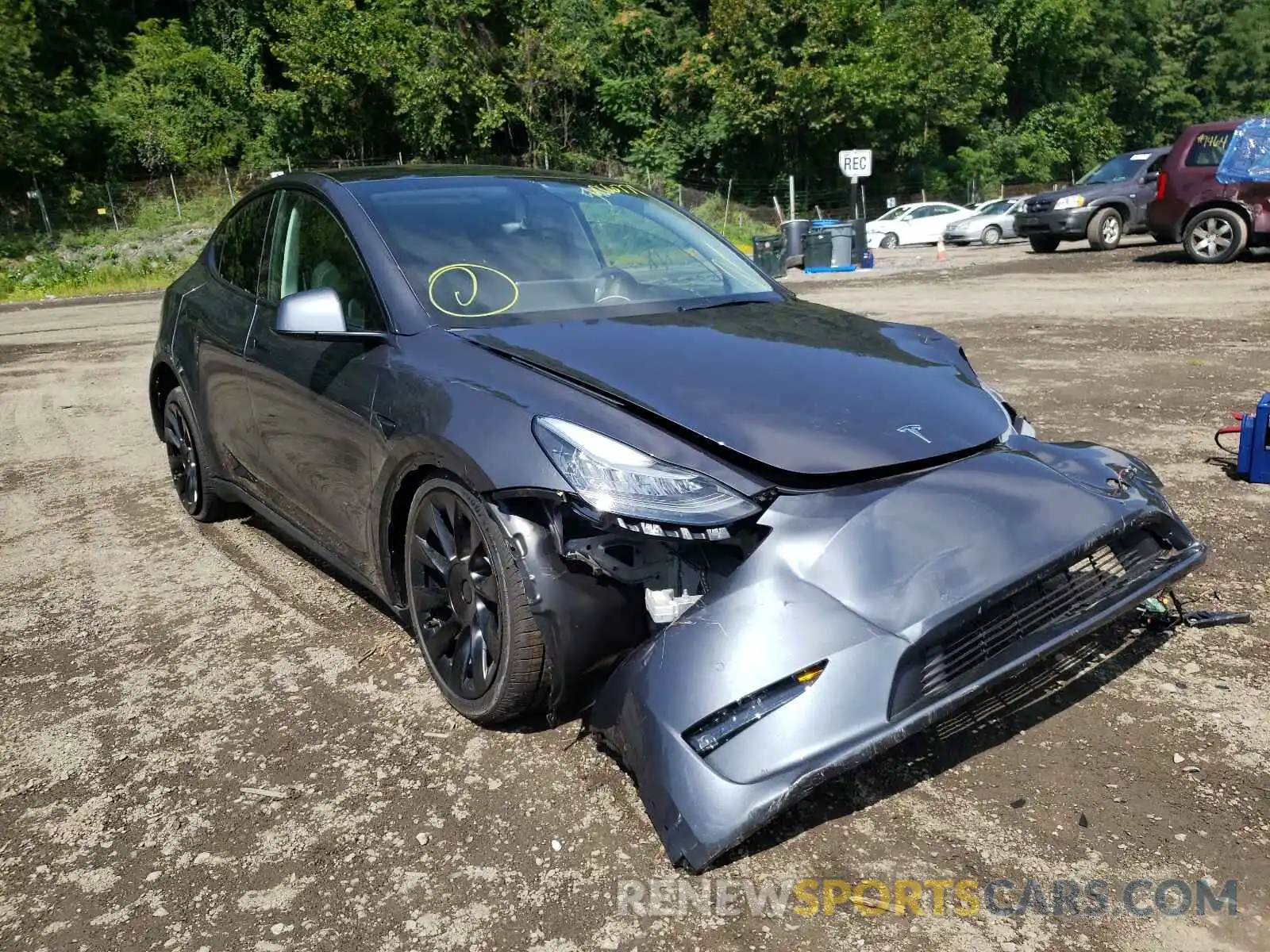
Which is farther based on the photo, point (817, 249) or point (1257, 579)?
point (817, 249)

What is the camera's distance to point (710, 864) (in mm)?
2182

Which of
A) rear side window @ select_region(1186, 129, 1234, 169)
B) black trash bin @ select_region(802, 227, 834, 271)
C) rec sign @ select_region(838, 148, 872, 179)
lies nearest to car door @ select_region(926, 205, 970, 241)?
rec sign @ select_region(838, 148, 872, 179)


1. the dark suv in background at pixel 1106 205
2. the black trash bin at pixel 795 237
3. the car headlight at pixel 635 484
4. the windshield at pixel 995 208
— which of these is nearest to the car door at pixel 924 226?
the windshield at pixel 995 208

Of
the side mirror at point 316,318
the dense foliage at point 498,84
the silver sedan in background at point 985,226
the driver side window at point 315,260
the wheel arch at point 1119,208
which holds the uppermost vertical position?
the dense foliage at point 498,84

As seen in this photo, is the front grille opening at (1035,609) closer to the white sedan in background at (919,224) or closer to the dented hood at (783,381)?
the dented hood at (783,381)

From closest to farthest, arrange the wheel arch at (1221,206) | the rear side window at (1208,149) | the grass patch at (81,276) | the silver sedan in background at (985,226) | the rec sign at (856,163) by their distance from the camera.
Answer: the rear side window at (1208,149)
the wheel arch at (1221,206)
the rec sign at (856,163)
the grass patch at (81,276)
the silver sedan in background at (985,226)

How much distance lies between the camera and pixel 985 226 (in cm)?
2703

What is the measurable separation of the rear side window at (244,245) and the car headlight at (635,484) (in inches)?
87.9

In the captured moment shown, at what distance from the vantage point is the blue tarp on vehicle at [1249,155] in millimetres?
13656

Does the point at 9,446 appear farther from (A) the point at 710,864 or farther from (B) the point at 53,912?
(A) the point at 710,864

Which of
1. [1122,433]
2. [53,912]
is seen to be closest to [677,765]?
[53,912]

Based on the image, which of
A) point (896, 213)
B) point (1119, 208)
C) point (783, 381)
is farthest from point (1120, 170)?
point (783, 381)

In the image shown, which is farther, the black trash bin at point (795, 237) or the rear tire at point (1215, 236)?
the black trash bin at point (795, 237)

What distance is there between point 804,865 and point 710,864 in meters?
0.21
